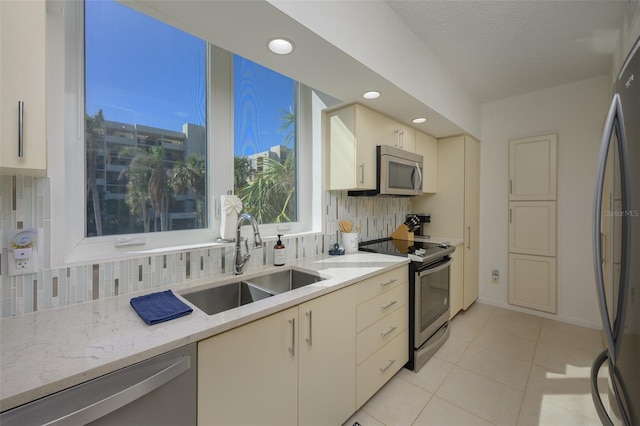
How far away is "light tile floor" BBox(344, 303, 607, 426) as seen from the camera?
1.63m

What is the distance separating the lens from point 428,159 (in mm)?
3096

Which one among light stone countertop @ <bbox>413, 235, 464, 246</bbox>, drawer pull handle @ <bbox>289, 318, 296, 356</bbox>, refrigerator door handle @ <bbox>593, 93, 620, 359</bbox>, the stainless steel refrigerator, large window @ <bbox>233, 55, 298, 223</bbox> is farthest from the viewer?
light stone countertop @ <bbox>413, 235, 464, 246</bbox>

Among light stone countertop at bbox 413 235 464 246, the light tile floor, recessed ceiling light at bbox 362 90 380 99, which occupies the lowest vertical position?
the light tile floor

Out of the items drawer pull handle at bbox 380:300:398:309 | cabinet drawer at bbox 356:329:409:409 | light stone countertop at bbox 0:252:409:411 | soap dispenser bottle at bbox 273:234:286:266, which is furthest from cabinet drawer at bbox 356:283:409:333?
soap dispenser bottle at bbox 273:234:286:266

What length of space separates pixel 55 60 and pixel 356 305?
1852mm

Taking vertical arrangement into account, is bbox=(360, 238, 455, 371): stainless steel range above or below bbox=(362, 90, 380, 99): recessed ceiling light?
below

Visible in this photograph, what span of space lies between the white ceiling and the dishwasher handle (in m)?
2.26

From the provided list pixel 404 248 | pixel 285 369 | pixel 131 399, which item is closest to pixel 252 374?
pixel 285 369

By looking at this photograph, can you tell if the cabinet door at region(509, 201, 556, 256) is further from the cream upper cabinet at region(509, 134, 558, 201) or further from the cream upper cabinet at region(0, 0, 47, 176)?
the cream upper cabinet at region(0, 0, 47, 176)

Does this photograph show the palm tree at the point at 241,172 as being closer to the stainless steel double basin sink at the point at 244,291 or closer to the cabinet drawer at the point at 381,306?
the stainless steel double basin sink at the point at 244,291

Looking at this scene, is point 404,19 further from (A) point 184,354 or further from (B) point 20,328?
(B) point 20,328

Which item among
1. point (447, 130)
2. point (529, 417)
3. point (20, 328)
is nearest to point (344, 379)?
point (529, 417)

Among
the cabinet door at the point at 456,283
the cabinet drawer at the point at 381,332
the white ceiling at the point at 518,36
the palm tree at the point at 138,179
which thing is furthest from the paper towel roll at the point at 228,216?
the cabinet door at the point at 456,283

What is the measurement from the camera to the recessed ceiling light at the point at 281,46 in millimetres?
1341
